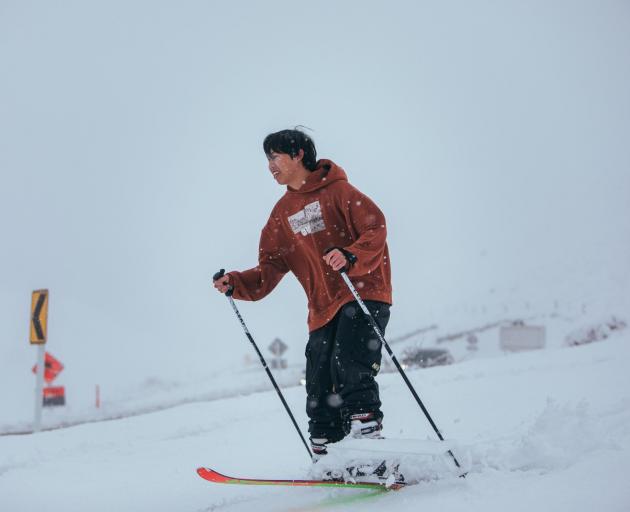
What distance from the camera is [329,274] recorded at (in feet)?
11.5

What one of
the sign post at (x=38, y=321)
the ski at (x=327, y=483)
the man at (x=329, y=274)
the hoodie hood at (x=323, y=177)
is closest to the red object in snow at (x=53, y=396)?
the sign post at (x=38, y=321)

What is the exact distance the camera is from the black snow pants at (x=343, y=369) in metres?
3.09

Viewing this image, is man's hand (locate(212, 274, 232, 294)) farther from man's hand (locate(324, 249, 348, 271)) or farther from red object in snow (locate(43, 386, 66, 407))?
red object in snow (locate(43, 386, 66, 407))

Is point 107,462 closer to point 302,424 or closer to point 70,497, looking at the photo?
point 70,497

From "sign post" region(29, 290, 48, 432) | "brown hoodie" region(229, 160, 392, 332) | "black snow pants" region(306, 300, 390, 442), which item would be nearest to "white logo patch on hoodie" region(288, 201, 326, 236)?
"brown hoodie" region(229, 160, 392, 332)

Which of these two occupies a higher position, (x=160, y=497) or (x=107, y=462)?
(x=160, y=497)

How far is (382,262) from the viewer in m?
3.43

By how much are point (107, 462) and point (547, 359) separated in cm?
751

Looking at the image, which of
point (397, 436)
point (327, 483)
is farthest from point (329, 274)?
point (397, 436)

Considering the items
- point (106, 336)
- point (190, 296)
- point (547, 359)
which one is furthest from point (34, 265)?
point (547, 359)

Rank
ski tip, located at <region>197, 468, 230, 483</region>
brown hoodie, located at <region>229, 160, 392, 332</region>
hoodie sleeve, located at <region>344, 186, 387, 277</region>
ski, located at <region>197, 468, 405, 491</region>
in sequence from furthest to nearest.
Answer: brown hoodie, located at <region>229, 160, 392, 332</region>
hoodie sleeve, located at <region>344, 186, 387, 277</region>
ski tip, located at <region>197, 468, 230, 483</region>
ski, located at <region>197, 468, 405, 491</region>

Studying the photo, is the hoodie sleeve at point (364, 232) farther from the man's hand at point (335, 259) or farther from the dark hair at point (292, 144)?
the dark hair at point (292, 144)

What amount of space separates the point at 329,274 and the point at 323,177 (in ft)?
2.13

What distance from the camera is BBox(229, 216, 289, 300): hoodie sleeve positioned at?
387cm
